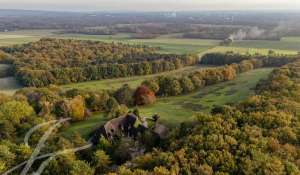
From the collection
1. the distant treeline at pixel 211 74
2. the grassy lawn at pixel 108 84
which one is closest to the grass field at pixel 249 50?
the distant treeline at pixel 211 74

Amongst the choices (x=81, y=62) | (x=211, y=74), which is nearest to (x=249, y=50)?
(x=211, y=74)

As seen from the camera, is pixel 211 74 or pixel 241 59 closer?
pixel 211 74

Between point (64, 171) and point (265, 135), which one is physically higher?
point (265, 135)

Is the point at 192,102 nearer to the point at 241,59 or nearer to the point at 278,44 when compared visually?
the point at 241,59

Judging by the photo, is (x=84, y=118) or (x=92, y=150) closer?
(x=92, y=150)

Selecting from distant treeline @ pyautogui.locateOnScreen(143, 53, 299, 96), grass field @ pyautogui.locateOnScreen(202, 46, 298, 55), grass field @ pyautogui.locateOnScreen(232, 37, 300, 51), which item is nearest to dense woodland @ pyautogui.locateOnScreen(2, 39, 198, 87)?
distant treeline @ pyautogui.locateOnScreen(143, 53, 299, 96)

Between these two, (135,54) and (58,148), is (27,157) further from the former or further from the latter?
(135,54)

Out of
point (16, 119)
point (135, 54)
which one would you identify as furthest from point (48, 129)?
point (135, 54)
